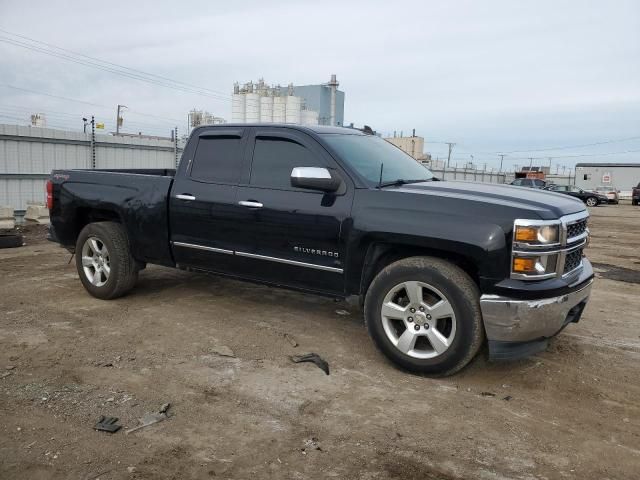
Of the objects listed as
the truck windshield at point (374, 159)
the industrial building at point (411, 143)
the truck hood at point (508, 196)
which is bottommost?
the truck hood at point (508, 196)

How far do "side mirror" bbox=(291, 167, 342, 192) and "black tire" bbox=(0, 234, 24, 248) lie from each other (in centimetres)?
711

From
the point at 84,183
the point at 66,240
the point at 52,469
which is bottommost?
the point at 52,469

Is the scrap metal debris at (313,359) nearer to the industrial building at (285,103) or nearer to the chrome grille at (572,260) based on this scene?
the chrome grille at (572,260)

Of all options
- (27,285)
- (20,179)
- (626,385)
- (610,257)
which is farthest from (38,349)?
(610,257)

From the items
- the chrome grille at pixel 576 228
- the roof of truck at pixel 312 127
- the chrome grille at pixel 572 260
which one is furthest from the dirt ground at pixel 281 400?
the roof of truck at pixel 312 127

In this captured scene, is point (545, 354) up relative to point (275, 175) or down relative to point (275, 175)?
down

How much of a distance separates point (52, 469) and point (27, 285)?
4364 millimetres

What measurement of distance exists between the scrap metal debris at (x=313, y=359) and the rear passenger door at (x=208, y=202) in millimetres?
1117

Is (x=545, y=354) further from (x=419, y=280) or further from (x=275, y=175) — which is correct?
(x=275, y=175)

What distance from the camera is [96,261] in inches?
228

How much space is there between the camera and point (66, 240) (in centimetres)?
611

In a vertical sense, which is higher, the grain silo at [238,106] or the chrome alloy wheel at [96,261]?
the grain silo at [238,106]

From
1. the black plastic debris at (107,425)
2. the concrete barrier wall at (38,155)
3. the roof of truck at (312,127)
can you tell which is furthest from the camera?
the concrete barrier wall at (38,155)

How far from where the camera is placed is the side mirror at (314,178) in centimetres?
414
